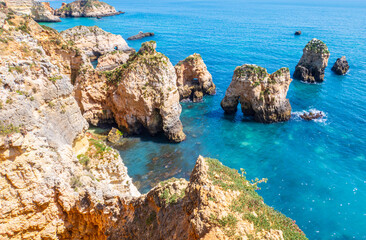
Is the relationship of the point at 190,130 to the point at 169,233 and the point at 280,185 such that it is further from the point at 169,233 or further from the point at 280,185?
the point at 169,233

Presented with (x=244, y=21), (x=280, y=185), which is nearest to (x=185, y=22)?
(x=244, y=21)

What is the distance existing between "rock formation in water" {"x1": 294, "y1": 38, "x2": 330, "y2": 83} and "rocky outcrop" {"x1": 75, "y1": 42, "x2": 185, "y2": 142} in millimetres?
39800

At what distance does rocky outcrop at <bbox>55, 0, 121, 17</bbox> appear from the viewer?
14050 centimetres

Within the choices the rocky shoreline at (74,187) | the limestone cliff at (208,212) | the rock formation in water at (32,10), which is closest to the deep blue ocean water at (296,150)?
the rocky shoreline at (74,187)

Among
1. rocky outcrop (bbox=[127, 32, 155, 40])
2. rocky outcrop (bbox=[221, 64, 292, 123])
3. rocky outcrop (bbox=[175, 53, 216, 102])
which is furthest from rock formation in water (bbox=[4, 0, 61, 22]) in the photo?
rocky outcrop (bbox=[221, 64, 292, 123])

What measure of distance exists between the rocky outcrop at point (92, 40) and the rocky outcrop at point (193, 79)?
30.9 m

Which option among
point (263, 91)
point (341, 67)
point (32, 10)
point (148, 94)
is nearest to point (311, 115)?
point (263, 91)

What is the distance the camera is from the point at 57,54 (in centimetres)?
3372

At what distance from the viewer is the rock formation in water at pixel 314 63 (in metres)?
57.5

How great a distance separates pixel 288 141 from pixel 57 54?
3732cm

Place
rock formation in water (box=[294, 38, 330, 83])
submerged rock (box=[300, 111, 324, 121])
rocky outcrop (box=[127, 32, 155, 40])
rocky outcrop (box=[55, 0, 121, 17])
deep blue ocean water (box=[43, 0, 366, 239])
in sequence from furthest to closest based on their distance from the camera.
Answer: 1. rocky outcrop (box=[55, 0, 121, 17])
2. rocky outcrop (box=[127, 32, 155, 40])
3. rock formation in water (box=[294, 38, 330, 83])
4. submerged rock (box=[300, 111, 324, 121])
5. deep blue ocean water (box=[43, 0, 366, 239])

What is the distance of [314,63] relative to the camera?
59.1 m

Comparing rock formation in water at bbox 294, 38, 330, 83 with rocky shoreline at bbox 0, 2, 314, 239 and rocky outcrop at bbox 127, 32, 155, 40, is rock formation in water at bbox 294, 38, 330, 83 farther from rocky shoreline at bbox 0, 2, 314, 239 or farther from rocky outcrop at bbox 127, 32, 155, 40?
rocky outcrop at bbox 127, 32, 155, 40

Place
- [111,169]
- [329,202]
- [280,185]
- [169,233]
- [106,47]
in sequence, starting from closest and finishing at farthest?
[169,233], [111,169], [329,202], [280,185], [106,47]
